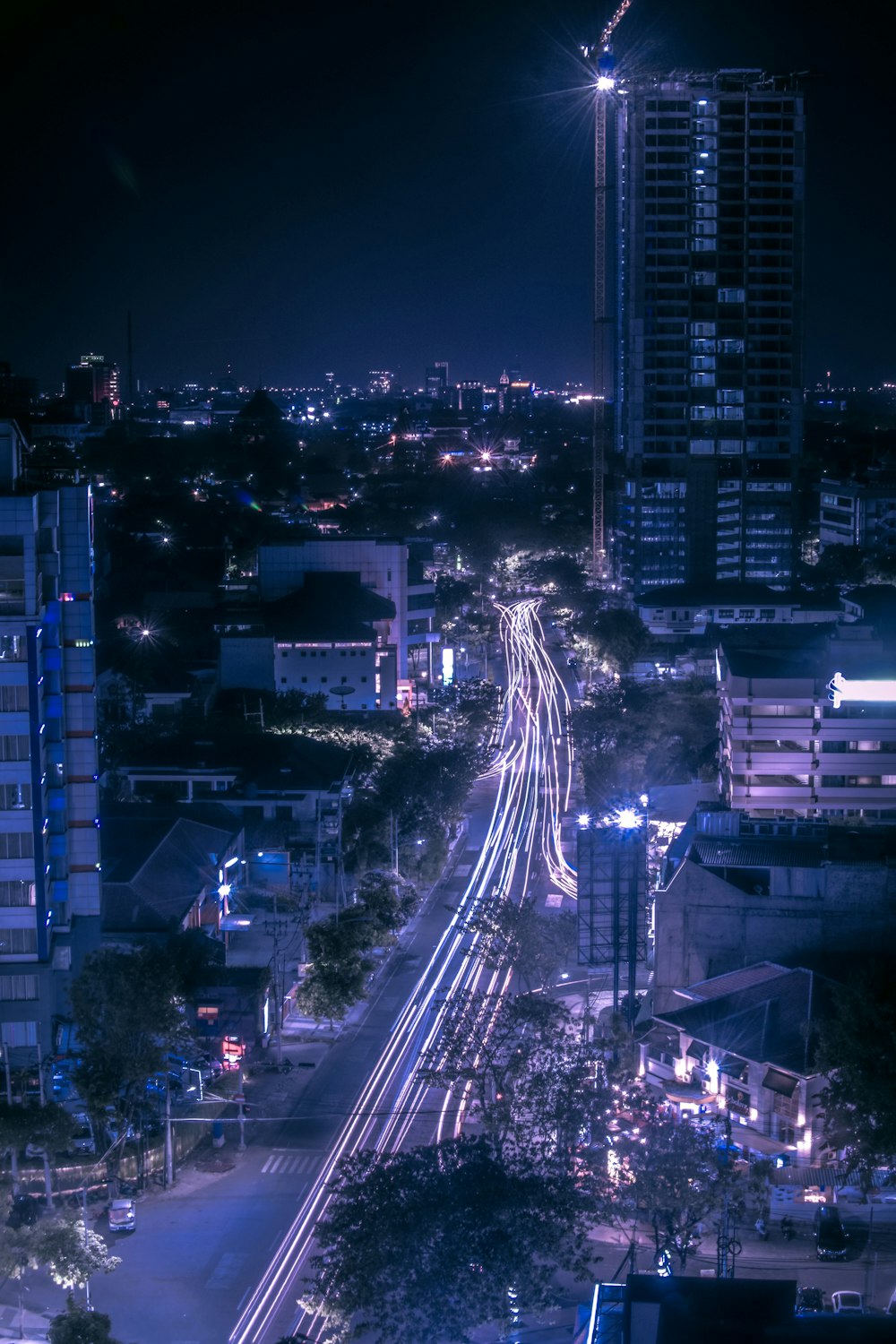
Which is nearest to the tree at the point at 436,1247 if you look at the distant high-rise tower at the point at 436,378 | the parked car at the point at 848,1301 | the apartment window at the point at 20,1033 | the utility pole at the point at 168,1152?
the parked car at the point at 848,1301

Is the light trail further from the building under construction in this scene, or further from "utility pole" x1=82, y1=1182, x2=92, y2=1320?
the building under construction

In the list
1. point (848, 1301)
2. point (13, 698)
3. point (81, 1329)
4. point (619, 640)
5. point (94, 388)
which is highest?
point (94, 388)

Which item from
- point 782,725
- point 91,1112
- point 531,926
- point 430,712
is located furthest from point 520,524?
point 91,1112

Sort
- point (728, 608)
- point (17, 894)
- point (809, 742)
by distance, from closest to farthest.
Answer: point (17, 894) → point (809, 742) → point (728, 608)

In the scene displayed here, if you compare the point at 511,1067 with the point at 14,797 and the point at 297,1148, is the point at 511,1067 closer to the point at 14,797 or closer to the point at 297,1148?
the point at 297,1148

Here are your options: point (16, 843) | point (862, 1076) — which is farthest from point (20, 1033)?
point (862, 1076)

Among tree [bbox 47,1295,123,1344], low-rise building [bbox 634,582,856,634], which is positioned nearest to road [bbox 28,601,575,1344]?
tree [bbox 47,1295,123,1344]

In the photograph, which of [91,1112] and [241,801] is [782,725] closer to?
[241,801]
